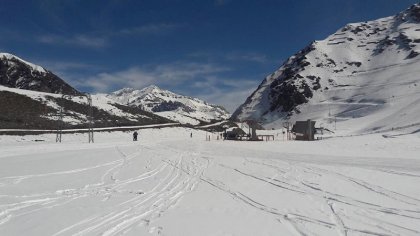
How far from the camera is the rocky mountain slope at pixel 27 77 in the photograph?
172 m

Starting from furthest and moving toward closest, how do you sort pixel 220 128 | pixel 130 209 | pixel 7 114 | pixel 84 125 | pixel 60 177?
pixel 220 128 → pixel 84 125 → pixel 7 114 → pixel 60 177 → pixel 130 209

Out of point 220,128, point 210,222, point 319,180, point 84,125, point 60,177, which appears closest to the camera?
point 210,222

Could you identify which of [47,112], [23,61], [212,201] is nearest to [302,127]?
[47,112]

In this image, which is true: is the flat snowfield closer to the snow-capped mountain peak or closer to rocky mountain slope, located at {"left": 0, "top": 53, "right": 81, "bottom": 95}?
rocky mountain slope, located at {"left": 0, "top": 53, "right": 81, "bottom": 95}

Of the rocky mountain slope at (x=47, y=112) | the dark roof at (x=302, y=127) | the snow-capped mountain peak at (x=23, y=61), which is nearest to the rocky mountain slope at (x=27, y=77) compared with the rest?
the snow-capped mountain peak at (x=23, y=61)

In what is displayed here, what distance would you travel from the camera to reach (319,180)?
53.0 feet

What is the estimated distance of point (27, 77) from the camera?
179 m

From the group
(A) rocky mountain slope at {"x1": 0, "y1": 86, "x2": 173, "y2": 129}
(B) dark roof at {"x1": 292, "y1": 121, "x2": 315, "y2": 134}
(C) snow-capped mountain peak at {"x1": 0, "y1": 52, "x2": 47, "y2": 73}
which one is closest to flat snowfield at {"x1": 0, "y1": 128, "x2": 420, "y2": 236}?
(B) dark roof at {"x1": 292, "y1": 121, "x2": 315, "y2": 134}

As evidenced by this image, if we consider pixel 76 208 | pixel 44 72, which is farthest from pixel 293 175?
pixel 44 72

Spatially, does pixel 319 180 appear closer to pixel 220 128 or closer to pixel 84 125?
pixel 84 125

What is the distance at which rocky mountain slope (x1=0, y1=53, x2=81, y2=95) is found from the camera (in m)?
172

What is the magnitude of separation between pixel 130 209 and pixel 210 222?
2.43 meters

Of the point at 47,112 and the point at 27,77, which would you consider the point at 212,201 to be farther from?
the point at 27,77

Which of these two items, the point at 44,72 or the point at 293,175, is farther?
the point at 44,72
